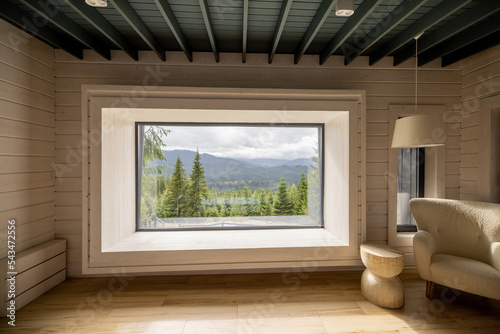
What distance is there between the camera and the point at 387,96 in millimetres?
3066

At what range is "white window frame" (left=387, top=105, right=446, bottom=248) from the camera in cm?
303

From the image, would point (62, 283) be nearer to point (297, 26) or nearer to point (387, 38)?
point (297, 26)

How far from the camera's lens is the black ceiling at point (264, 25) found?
2062mm

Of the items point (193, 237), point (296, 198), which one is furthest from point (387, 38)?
point (193, 237)

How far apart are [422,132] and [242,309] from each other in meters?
2.32

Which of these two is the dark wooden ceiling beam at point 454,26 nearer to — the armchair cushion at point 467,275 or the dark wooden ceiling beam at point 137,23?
the armchair cushion at point 467,275

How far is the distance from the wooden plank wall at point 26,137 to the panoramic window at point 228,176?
3.23 ft

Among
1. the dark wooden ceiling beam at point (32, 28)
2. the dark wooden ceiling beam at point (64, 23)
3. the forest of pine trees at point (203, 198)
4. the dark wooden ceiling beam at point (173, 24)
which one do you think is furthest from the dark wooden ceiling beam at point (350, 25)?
the dark wooden ceiling beam at point (32, 28)

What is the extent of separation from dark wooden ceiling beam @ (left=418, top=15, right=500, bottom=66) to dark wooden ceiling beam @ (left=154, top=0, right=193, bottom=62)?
110 inches

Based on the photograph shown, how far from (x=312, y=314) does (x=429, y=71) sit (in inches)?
125

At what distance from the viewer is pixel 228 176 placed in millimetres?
3555

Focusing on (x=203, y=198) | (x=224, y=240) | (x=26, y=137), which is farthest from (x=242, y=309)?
(x=26, y=137)

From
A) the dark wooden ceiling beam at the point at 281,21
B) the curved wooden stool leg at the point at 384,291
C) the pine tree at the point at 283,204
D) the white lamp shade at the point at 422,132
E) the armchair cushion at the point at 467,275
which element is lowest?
the curved wooden stool leg at the point at 384,291

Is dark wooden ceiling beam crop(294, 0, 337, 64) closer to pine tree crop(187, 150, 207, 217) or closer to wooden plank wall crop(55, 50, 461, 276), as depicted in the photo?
wooden plank wall crop(55, 50, 461, 276)
